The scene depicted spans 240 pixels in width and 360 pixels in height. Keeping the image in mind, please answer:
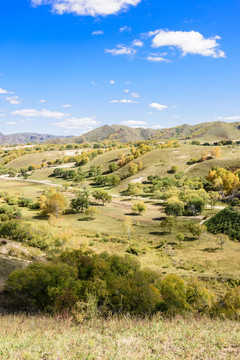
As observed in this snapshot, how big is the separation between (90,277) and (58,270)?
427 cm

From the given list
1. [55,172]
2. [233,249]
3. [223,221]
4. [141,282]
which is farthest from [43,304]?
[55,172]

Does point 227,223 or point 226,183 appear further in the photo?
point 226,183

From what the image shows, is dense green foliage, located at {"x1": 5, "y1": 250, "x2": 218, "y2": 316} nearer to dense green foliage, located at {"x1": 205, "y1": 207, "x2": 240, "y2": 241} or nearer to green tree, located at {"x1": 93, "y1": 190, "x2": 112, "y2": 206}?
dense green foliage, located at {"x1": 205, "y1": 207, "x2": 240, "y2": 241}

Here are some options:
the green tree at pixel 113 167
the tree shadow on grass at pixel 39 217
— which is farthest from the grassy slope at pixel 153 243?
the green tree at pixel 113 167

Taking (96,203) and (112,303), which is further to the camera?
(96,203)

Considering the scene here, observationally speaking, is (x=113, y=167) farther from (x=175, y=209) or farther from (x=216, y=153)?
(x=175, y=209)

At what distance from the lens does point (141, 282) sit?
24.1m

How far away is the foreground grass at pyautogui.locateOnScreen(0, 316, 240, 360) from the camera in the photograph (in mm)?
9234

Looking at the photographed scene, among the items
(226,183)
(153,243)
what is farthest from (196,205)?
(226,183)

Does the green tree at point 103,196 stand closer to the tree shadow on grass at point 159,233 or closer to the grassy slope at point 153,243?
the grassy slope at point 153,243

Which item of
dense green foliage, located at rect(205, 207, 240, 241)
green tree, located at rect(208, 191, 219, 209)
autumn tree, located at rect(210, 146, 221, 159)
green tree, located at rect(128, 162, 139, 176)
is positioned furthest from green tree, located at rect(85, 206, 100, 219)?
autumn tree, located at rect(210, 146, 221, 159)

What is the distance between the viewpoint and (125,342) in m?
10.5

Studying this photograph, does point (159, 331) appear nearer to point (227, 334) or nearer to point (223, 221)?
point (227, 334)

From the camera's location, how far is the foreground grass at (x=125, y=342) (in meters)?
9.23
